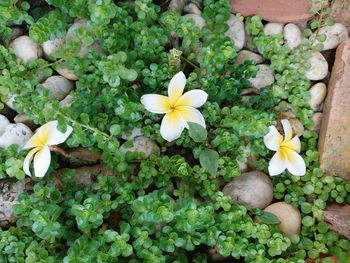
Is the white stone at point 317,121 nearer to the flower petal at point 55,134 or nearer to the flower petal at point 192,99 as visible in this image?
the flower petal at point 192,99

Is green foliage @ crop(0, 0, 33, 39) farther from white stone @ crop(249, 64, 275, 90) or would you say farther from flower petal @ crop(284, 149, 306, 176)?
flower petal @ crop(284, 149, 306, 176)

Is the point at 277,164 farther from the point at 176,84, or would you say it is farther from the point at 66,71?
the point at 66,71

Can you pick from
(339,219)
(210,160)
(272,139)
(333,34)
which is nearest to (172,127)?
(210,160)

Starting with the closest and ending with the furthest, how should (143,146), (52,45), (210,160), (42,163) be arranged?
(42,163), (210,160), (143,146), (52,45)

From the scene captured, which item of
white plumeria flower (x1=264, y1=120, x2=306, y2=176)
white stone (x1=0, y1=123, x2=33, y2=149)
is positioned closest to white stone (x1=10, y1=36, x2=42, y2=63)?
white stone (x1=0, y1=123, x2=33, y2=149)

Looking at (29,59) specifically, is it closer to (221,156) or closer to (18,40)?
(18,40)

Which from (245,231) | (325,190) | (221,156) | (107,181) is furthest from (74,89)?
(325,190)
